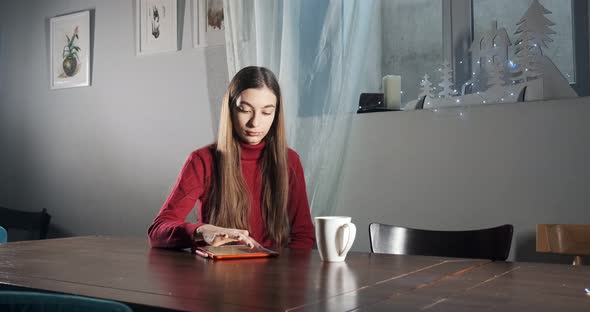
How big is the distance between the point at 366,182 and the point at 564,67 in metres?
0.85

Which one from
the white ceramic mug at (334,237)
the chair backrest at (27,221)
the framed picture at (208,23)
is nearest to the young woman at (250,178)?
the white ceramic mug at (334,237)

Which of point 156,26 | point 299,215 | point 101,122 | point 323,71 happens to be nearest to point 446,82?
point 323,71

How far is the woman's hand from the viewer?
1.51 m

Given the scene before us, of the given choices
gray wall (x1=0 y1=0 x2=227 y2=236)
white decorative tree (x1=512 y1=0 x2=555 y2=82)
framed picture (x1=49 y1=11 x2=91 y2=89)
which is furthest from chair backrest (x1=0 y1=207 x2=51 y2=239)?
white decorative tree (x1=512 y1=0 x2=555 y2=82)

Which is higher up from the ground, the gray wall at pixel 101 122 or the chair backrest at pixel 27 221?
the gray wall at pixel 101 122

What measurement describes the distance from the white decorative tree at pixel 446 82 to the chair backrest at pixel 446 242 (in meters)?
0.86

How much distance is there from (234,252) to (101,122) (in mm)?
2355

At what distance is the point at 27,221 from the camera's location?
3.58m

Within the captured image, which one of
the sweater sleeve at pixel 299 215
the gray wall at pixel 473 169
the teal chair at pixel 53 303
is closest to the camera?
the teal chair at pixel 53 303

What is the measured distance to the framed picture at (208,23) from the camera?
3.05 meters

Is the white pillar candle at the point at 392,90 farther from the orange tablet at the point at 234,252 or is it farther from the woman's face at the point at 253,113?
the orange tablet at the point at 234,252

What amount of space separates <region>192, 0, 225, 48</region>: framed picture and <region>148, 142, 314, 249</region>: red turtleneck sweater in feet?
3.81

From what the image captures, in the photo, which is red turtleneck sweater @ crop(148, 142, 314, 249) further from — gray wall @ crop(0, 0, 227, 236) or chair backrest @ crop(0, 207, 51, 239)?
chair backrest @ crop(0, 207, 51, 239)

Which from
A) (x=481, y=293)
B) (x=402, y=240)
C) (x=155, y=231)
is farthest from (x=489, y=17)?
(x=481, y=293)
